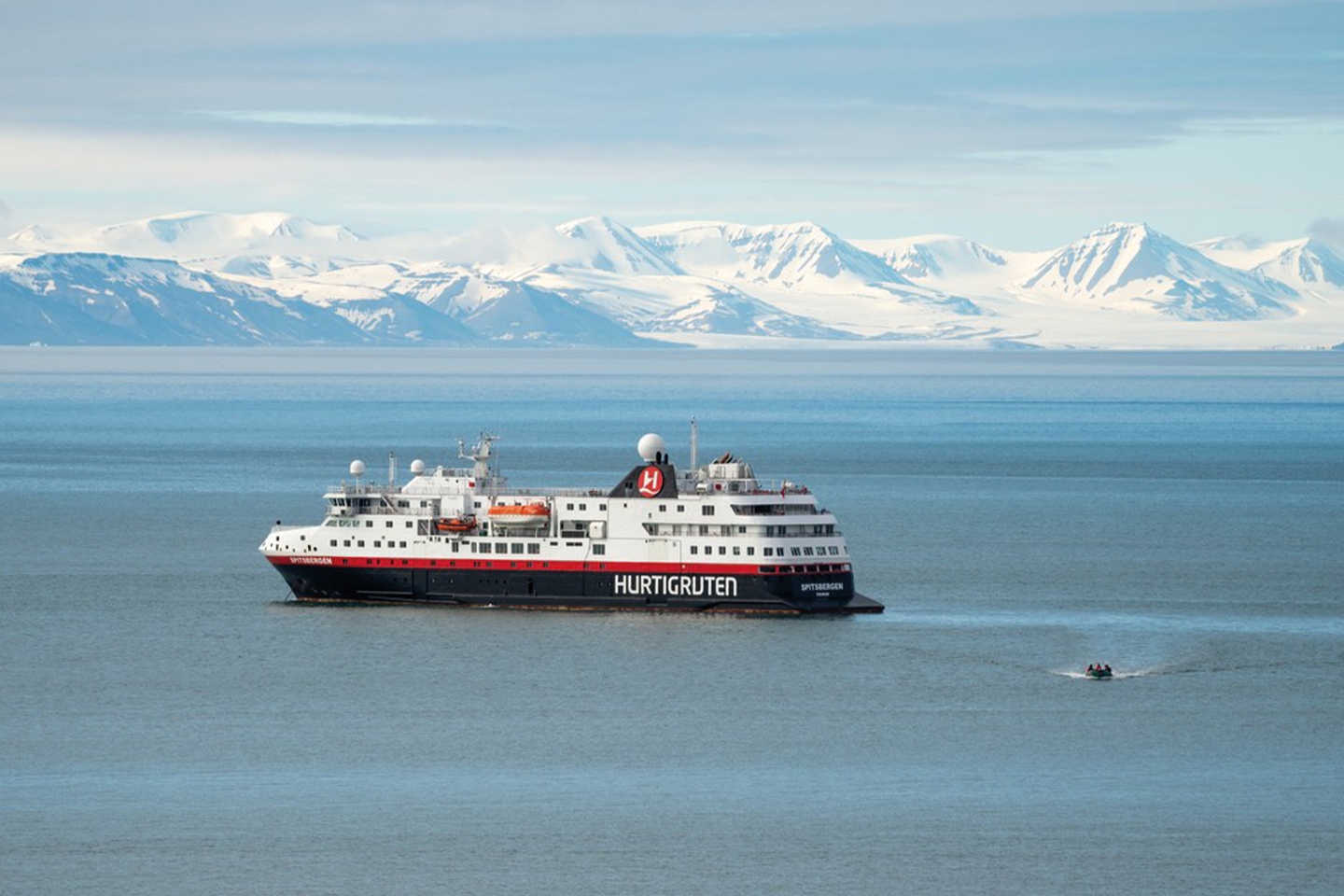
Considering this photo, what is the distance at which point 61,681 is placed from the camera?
78.1m

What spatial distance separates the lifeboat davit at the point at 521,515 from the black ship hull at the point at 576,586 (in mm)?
1756

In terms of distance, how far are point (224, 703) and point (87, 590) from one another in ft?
91.6

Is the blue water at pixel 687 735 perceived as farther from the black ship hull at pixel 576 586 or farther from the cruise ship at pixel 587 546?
the cruise ship at pixel 587 546

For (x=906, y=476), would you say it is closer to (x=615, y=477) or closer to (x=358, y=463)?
(x=615, y=477)

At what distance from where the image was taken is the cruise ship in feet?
299

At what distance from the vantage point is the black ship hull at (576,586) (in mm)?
91125

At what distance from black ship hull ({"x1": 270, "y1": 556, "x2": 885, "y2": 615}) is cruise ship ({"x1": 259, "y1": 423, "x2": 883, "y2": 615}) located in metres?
0.04

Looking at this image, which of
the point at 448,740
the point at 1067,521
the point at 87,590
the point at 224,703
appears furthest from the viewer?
the point at 1067,521

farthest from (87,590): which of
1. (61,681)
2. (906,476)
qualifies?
(906,476)

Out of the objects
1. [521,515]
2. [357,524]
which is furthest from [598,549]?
[357,524]

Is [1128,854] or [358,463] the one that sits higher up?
[358,463]

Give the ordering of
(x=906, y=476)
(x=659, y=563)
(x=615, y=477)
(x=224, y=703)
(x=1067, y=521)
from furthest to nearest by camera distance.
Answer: (x=906, y=476) < (x=615, y=477) < (x=1067, y=521) < (x=659, y=563) < (x=224, y=703)

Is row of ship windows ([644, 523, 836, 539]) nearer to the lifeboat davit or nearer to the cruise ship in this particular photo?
the cruise ship

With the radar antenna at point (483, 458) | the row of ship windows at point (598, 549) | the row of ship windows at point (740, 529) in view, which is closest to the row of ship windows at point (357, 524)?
the row of ship windows at point (598, 549)
